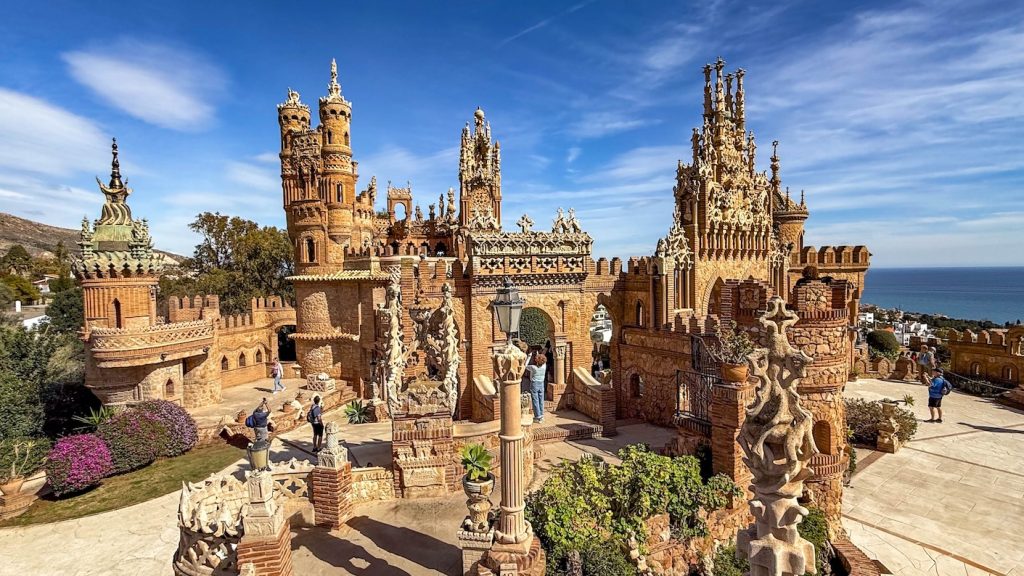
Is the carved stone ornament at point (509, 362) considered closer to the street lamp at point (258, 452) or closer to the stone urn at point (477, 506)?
the stone urn at point (477, 506)

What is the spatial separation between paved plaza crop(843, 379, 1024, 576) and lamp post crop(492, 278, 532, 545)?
859 centimetres

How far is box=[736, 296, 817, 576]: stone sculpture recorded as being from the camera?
14.6ft

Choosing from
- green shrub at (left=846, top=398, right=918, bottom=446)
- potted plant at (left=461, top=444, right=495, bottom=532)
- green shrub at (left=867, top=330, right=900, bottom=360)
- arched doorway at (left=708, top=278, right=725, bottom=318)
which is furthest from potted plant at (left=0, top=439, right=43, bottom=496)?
green shrub at (left=867, top=330, right=900, bottom=360)

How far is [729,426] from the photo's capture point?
1088 cm

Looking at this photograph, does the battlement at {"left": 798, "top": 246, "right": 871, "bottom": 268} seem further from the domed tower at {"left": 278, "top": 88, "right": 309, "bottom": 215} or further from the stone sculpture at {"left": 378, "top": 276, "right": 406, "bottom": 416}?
the domed tower at {"left": 278, "top": 88, "right": 309, "bottom": 215}

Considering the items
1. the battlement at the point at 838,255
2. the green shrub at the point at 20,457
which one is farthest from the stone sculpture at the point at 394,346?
the battlement at the point at 838,255

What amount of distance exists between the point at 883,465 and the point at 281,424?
66.3 feet

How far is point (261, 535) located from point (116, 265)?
60.2 feet

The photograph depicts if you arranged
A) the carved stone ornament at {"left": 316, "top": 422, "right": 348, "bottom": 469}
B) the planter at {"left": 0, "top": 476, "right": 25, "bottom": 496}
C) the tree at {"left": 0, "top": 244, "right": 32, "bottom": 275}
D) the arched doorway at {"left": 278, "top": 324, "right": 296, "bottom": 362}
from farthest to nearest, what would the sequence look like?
the tree at {"left": 0, "top": 244, "right": 32, "bottom": 275} < the arched doorway at {"left": 278, "top": 324, "right": 296, "bottom": 362} < the planter at {"left": 0, "top": 476, "right": 25, "bottom": 496} < the carved stone ornament at {"left": 316, "top": 422, "right": 348, "bottom": 469}

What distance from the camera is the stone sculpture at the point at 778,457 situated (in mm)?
4449

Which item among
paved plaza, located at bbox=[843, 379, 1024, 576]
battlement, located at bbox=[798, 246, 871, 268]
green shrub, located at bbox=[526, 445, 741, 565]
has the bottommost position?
paved plaza, located at bbox=[843, 379, 1024, 576]

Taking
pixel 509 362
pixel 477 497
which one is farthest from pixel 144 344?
pixel 509 362

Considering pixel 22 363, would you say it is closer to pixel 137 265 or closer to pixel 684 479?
pixel 137 265

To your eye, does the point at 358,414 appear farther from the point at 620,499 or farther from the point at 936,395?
the point at 936,395
